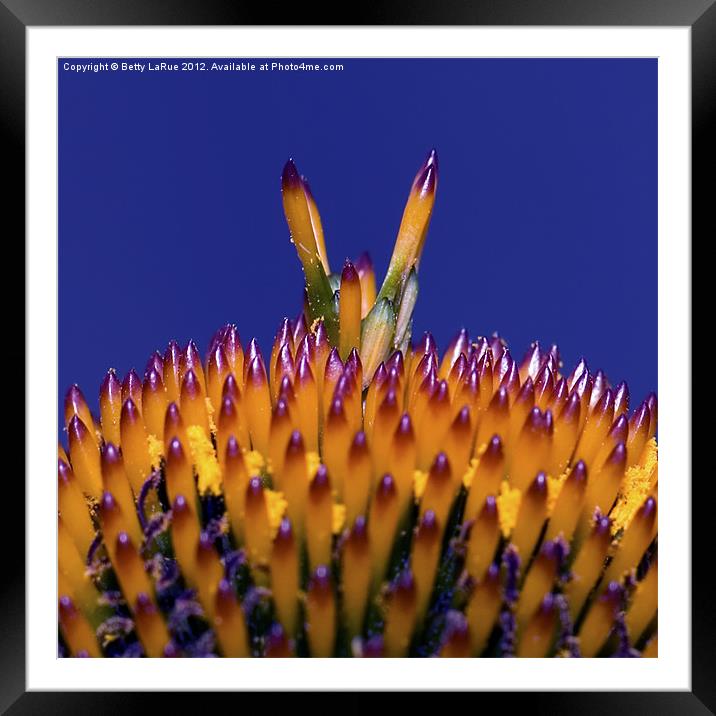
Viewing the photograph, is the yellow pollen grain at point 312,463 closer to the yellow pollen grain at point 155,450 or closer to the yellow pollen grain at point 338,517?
the yellow pollen grain at point 338,517

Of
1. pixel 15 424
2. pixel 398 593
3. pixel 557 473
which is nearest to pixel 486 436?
pixel 557 473

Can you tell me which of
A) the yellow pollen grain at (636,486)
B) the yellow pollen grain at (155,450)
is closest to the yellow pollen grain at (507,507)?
the yellow pollen grain at (636,486)

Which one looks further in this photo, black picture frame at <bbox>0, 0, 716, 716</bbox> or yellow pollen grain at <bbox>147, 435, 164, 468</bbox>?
black picture frame at <bbox>0, 0, 716, 716</bbox>

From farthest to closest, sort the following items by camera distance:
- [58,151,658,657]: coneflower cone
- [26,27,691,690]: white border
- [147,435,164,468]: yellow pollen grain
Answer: [26,27,691,690]: white border < [147,435,164,468]: yellow pollen grain < [58,151,658,657]: coneflower cone

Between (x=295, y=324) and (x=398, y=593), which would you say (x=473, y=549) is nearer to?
(x=398, y=593)

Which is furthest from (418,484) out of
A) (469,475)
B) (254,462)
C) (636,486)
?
(636,486)

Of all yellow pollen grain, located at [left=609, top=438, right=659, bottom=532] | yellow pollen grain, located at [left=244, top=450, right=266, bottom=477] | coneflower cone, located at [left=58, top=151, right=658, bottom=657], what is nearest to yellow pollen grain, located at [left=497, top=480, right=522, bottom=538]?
coneflower cone, located at [left=58, top=151, right=658, bottom=657]

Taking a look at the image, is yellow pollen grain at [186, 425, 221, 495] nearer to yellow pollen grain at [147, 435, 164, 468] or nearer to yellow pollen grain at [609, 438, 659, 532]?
yellow pollen grain at [147, 435, 164, 468]

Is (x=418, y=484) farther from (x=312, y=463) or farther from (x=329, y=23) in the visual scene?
(x=329, y=23)
